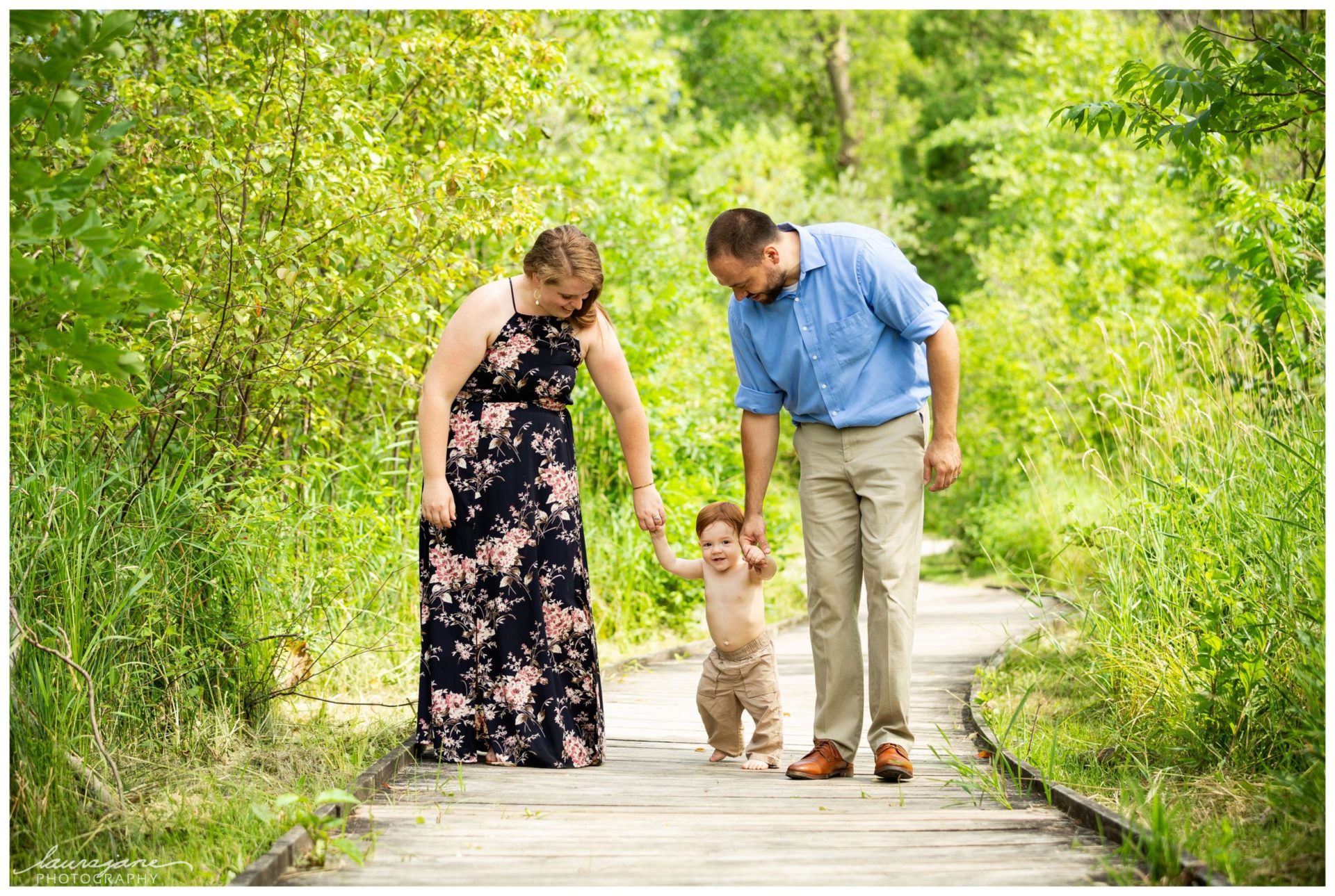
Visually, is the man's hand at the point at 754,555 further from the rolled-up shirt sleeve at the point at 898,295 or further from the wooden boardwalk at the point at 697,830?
the rolled-up shirt sleeve at the point at 898,295

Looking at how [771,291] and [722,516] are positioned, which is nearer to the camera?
[771,291]

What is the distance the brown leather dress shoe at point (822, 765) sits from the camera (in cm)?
382

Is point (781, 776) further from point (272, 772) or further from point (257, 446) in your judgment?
point (257, 446)

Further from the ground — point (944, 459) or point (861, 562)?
point (944, 459)

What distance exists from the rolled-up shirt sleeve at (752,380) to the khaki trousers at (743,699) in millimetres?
799

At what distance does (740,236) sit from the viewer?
3.74 m

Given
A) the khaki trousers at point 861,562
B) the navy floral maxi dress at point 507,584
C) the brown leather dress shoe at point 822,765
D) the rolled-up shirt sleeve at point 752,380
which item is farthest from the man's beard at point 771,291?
the brown leather dress shoe at point 822,765

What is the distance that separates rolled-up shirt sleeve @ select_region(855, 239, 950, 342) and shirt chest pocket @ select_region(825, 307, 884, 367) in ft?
0.18

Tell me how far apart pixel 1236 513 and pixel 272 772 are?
319 cm

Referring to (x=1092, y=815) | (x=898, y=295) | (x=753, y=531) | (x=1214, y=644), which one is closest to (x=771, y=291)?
(x=898, y=295)

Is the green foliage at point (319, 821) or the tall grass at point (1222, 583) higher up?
the tall grass at point (1222, 583)

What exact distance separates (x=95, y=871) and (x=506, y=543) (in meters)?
1.62

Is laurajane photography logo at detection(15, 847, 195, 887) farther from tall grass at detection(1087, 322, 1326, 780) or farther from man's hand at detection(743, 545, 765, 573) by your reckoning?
tall grass at detection(1087, 322, 1326, 780)

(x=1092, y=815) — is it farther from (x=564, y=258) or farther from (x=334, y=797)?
(x=564, y=258)
